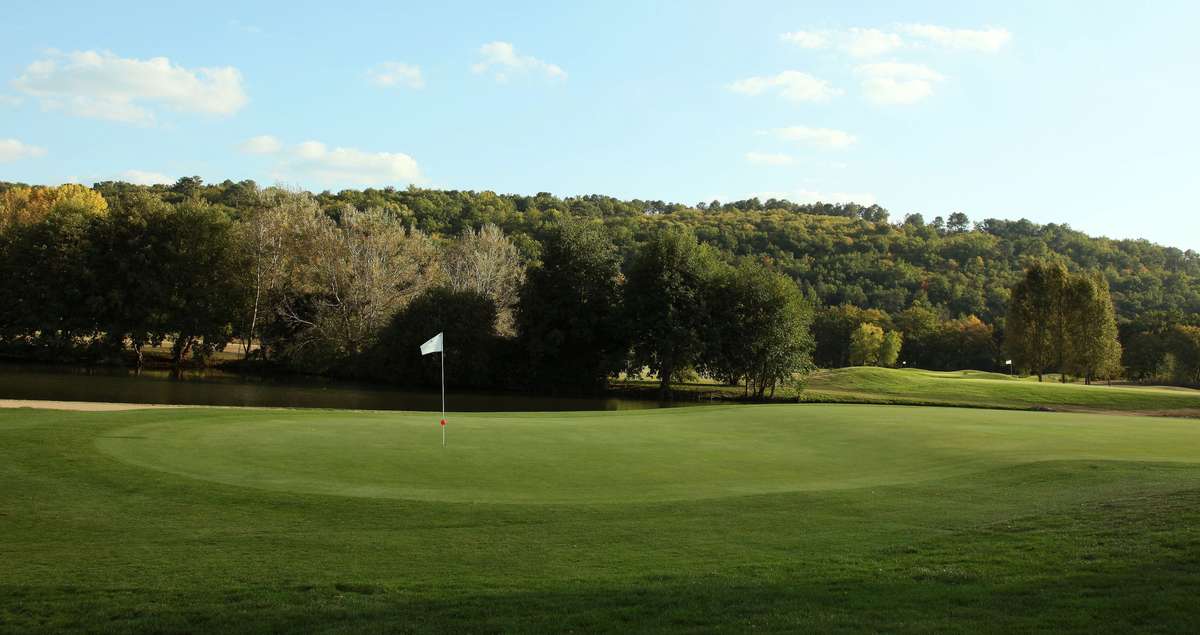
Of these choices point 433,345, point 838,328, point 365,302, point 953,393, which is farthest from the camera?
point 838,328

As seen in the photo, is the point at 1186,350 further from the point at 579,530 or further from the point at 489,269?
the point at 579,530

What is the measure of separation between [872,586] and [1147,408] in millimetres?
42336

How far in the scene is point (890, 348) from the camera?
91.1m

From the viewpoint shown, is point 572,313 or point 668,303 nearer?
point 668,303

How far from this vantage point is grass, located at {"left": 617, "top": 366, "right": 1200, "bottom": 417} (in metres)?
43.9

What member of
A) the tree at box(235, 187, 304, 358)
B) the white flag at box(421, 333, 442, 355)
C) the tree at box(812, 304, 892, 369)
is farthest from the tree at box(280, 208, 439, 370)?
the tree at box(812, 304, 892, 369)

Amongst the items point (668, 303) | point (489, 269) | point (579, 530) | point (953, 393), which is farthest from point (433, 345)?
point (489, 269)

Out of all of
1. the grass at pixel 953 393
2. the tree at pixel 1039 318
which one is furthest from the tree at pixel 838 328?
the grass at pixel 953 393

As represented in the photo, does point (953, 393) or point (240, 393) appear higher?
point (240, 393)

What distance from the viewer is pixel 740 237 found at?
132500mm

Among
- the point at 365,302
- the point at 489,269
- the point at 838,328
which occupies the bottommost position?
the point at 838,328

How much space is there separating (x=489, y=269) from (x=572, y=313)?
1338cm

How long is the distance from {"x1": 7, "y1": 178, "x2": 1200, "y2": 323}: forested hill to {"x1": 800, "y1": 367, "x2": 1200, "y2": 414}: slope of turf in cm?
4335

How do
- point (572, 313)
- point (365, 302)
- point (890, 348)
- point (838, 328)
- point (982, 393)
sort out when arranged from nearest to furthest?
point (982, 393) < point (572, 313) < point (365, 302) < point (890, 348) < point (838, 328)
